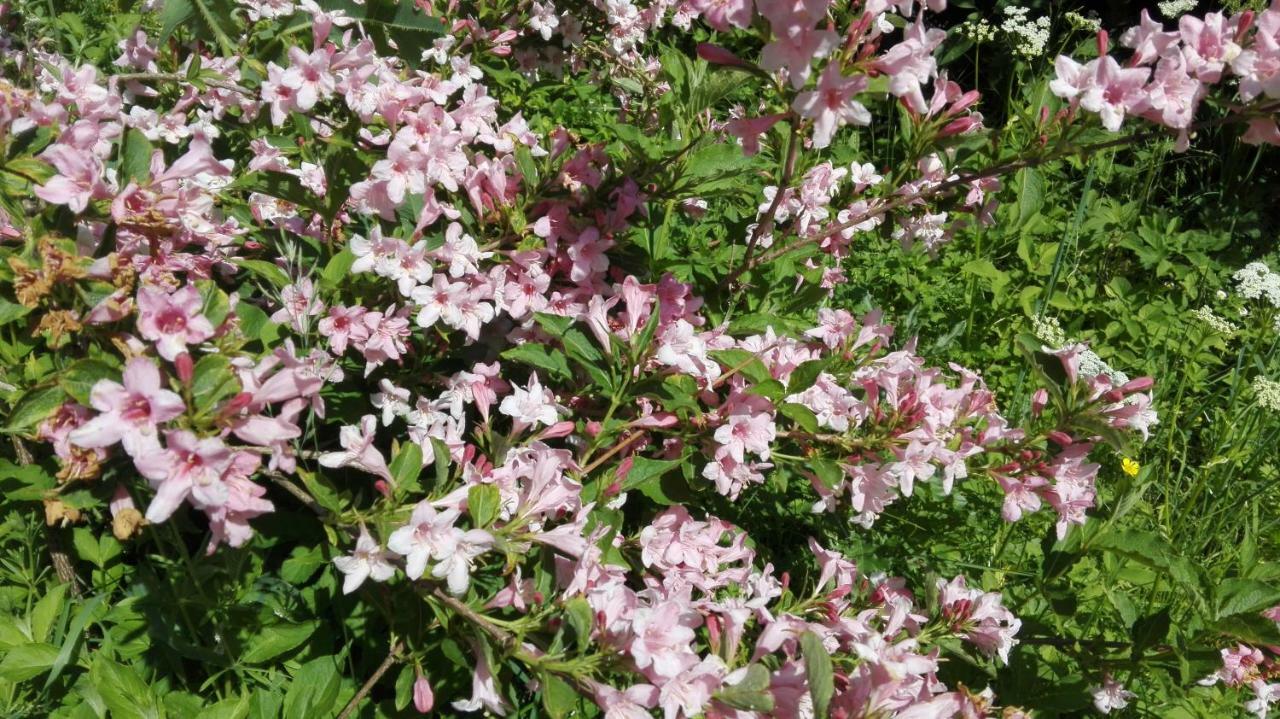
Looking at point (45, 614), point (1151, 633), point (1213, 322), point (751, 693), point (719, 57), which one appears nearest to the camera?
point (751, 693)

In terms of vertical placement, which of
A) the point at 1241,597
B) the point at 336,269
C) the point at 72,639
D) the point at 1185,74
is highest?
the point at 1185,74

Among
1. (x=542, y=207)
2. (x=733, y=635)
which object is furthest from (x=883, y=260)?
(x=733, y=635)

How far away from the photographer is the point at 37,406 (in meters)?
1.37

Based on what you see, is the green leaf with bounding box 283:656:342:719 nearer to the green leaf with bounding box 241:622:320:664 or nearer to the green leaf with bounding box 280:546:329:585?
the green leaf with bounding box 241:622:320:664

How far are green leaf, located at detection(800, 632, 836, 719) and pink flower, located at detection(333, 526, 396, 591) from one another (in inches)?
24.0

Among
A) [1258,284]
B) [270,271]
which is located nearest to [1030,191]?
[270,271]

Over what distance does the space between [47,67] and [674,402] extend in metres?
1.62

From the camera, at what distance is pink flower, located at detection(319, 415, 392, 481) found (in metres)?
1.46

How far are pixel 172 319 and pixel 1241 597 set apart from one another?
191 centimetres

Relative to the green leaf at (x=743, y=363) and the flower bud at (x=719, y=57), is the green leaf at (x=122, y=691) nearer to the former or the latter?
the green leaf at (x=743, y=363)

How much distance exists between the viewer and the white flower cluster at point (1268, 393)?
9.79ft

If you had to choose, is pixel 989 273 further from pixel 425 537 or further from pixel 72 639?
pixel 72 639

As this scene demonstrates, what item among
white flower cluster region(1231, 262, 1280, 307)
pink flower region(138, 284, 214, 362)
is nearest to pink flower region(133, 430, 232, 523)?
pink flower region(138, 284, 214, 362)

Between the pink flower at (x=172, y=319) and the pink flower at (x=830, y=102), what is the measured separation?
33.4 inches
